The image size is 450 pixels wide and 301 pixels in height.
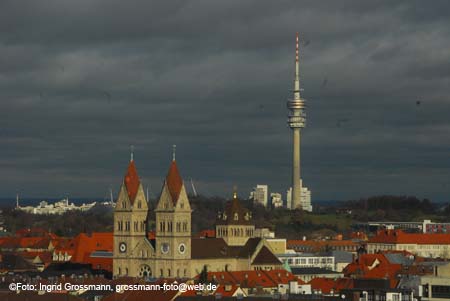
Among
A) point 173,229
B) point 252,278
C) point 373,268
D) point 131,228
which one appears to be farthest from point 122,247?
point 373,268

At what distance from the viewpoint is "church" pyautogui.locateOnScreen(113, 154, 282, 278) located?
443 ft

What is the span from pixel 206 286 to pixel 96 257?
145 ft

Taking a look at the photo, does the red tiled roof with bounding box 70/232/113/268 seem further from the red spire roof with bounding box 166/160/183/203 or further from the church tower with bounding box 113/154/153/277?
the red spire roof with bounding box 166/160/183/203

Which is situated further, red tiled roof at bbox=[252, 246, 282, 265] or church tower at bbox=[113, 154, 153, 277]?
red tiled roof at bbox=[252, 246, 282, 265]

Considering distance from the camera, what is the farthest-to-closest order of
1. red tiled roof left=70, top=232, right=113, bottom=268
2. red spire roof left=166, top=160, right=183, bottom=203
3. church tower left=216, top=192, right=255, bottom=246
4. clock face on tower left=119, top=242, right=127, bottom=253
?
red tiled roof left=70, top=232, right=113, bottom=268 → church tower left=216, top=192, right=255, bottom=246 → clock face on tower left=119, top=242, right=127, bottom=253 → red spire roof left=166, top=160, right=183, bottom=203

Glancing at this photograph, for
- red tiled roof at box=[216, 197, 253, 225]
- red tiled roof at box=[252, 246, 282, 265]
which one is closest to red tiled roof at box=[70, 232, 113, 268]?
red tiled roof at box=[216, 197, 253, 225]

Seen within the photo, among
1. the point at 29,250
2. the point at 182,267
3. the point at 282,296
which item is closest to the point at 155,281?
the point at 182,267

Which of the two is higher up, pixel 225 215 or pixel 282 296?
pixel 225 215

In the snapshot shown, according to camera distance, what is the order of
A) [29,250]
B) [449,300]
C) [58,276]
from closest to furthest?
1. [449,300]
2. [58,276]
3. [29,250]

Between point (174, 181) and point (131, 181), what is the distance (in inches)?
253

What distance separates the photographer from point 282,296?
97812 millimetres

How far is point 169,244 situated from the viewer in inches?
5344

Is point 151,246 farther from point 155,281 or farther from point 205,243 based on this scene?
point 155,281

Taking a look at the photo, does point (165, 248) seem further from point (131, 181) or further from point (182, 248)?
point (131, 181)
